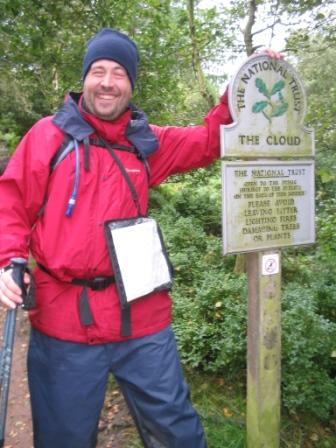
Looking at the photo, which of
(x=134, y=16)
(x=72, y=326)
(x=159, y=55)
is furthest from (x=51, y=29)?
(x=72, y=326)

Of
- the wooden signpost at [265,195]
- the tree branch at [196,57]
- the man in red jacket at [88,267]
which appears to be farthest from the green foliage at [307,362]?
the tree branch at [196,57]

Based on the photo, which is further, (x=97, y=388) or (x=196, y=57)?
(x=196, y=57)

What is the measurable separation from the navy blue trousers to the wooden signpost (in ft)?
1.70

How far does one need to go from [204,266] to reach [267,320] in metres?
3.09

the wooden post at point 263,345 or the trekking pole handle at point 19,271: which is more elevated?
the trekking pole handle at point 19,271

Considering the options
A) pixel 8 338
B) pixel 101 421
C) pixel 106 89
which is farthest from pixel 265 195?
pixel 101 421

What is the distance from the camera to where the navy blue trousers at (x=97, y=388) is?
212 cm

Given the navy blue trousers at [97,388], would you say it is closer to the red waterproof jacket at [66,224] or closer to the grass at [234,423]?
the red waterproof jacket at [66,224]

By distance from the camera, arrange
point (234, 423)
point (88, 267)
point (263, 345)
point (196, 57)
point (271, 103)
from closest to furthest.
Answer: point (88, 267) < point (271, 103) < point (263, 345) < point (234, 423) < point (196, 57)

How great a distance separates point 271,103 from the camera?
7.49 ft

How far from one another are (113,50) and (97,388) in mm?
1647

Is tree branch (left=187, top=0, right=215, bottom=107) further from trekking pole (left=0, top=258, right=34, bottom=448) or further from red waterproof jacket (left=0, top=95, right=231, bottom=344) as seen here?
trekking pole (left=0, top=258, right=34, bottom=448)

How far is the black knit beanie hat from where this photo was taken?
216cm

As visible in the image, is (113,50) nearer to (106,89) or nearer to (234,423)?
(106,89)
